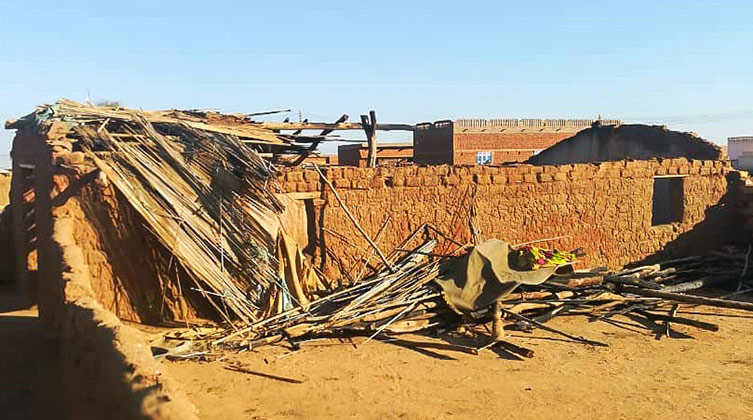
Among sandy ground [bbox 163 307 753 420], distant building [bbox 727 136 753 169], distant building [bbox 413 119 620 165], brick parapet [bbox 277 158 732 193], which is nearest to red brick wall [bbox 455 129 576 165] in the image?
distant building [bbox 413 119 620 165]

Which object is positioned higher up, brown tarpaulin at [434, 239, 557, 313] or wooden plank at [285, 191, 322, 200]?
wooden plank at [285, 191, 322, 200]

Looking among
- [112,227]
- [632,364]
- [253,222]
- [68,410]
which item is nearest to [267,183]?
[253,222]

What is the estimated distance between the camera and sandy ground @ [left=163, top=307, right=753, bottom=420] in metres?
5.29

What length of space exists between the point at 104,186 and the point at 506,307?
489cm

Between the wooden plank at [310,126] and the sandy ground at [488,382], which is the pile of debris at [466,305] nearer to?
the sandy ground at [488,382]

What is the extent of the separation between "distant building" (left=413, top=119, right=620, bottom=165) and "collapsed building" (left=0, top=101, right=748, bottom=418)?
12.1 meters

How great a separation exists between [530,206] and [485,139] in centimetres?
1358

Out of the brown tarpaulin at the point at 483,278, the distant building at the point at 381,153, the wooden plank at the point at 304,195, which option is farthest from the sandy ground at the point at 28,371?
the distant building at the point at 381,153

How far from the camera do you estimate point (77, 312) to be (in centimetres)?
485

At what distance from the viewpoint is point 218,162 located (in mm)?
7605

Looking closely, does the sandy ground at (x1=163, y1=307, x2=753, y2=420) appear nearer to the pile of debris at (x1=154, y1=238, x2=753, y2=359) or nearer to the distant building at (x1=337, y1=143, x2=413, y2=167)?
the pile of debris at (x1=154, y1=238, x2=753, y2=359)

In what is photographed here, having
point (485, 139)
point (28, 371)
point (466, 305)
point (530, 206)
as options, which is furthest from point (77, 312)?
point (485, 139)

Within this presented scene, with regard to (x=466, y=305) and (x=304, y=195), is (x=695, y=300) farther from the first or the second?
(x=304, y=195)

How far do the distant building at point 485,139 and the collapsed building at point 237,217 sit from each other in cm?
1206
